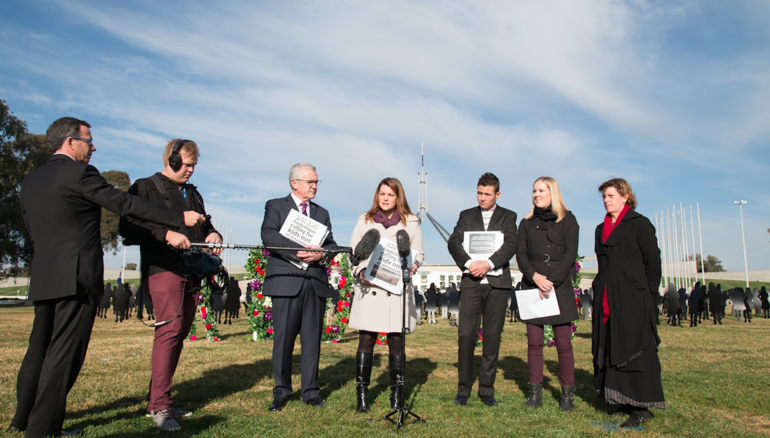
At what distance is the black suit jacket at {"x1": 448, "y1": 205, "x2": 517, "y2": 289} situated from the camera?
4.59 meters

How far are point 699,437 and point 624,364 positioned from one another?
684 millimetres

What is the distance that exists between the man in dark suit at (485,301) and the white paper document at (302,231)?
55.6 inches

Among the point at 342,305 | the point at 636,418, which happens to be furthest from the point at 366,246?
the point at 342,305

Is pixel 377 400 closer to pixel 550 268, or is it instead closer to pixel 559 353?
pixel 559 353

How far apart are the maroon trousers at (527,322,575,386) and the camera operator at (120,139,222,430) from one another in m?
3.05

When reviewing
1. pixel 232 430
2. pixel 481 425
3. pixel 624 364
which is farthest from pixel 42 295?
pixel 624 364

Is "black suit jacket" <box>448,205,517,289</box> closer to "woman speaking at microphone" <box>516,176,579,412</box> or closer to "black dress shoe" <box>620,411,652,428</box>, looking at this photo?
"woman speaking at microphone" <box>516,176,579,412</box>

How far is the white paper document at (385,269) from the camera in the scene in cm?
415

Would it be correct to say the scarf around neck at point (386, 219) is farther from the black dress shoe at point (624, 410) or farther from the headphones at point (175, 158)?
the black dress shoe at point (624, 410)

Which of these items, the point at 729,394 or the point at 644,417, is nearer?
the point at 644,417

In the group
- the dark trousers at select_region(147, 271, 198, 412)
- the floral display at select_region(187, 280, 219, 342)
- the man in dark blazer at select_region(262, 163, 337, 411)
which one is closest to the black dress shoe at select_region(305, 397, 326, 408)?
the man in dark blazer at select_region(262, 163, 337, 411)

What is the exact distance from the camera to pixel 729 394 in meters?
4.93

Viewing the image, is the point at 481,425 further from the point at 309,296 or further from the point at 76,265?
the point at 76,265

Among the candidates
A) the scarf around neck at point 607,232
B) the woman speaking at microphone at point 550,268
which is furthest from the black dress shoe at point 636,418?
the scarf around neck at point 607,232
